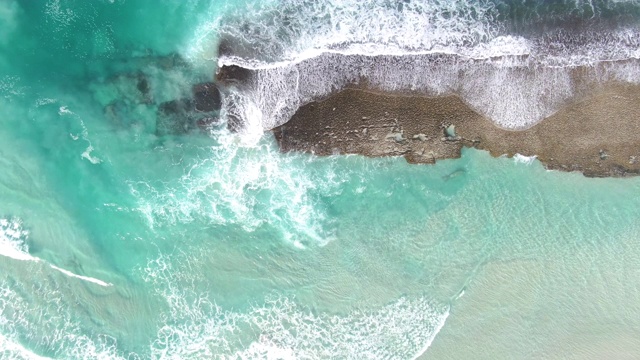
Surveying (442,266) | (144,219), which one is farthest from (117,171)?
(442,266)

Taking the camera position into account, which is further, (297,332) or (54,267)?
(54,267)

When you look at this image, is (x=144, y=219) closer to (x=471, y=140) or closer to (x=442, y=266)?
(x=442, y=266)

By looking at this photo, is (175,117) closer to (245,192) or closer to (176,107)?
(176,107)

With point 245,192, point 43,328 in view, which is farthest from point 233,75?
point 43,328

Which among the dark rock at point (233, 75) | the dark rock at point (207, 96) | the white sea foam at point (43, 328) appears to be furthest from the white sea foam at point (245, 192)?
the white sea foam at point (43, 328)


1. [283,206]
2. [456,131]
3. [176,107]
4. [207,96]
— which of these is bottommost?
[283,206]

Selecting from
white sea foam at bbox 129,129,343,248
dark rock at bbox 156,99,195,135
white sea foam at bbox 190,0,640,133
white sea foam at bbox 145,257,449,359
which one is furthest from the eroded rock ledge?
white sea foam at bbox 145,257,449,359

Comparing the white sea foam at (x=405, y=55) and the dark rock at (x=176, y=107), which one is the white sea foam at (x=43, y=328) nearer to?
the dark rock at (x=176, y=107)

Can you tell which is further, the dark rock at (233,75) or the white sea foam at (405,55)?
the dark rock at (233,75)
